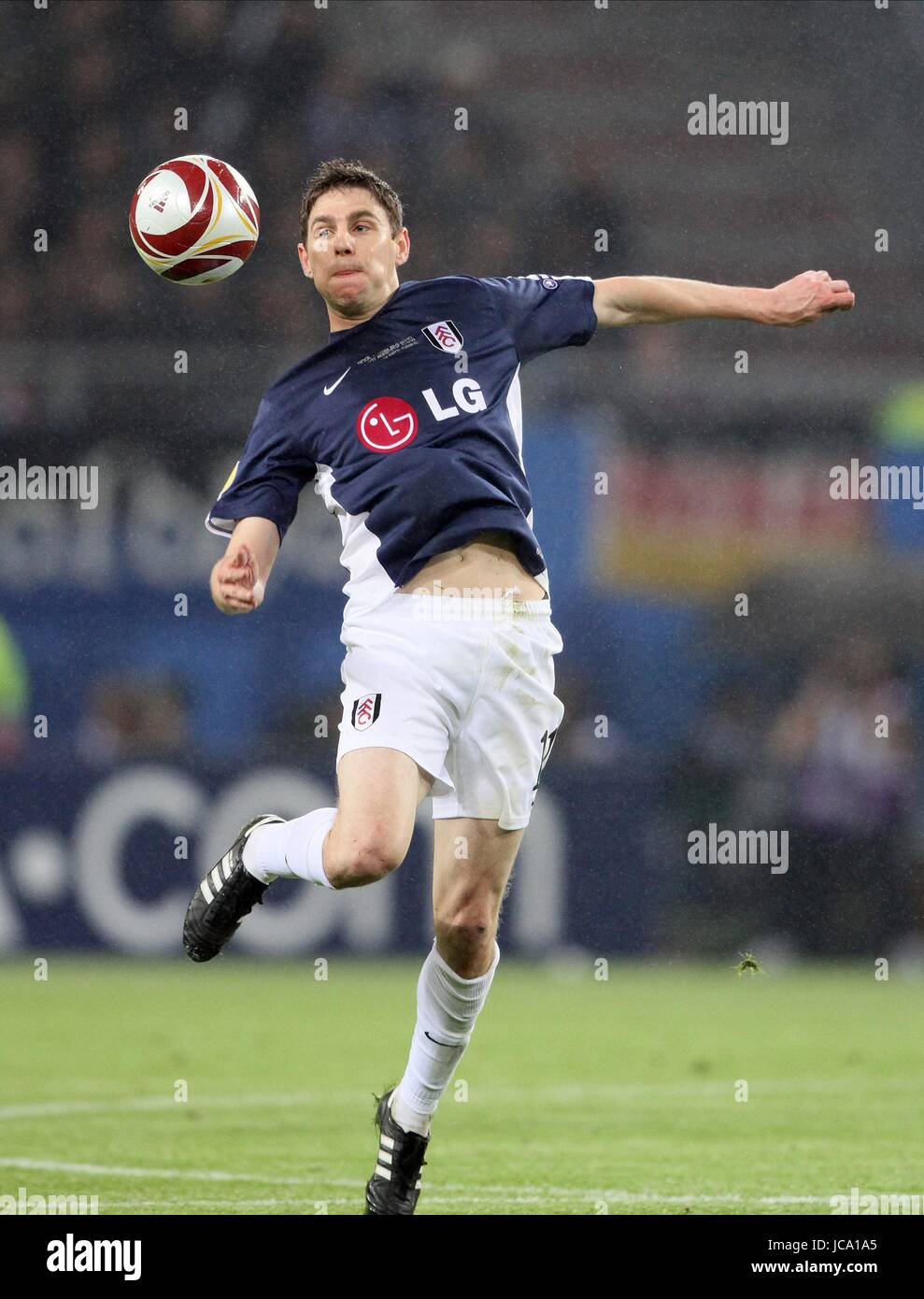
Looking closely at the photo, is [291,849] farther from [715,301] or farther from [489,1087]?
[489,1087]

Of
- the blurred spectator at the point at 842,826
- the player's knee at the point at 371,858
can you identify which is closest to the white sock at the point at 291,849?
the player's knee at the point at 371,858

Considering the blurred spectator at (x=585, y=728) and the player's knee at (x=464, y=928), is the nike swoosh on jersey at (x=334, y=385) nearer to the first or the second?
the player's knee at (x=464, y=928)

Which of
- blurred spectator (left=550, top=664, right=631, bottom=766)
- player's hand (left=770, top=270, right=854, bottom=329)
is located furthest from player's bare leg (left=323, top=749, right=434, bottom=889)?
blurred spectator (left=550, top=664, right=631, bottom=766)

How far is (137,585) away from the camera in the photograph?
10305mm

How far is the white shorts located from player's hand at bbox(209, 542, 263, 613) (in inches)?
13.3

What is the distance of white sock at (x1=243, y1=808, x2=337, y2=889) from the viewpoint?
172 inches

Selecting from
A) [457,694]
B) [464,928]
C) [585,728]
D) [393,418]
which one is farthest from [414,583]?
[585,728]

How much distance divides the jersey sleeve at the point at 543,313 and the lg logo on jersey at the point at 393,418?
1.13 ft

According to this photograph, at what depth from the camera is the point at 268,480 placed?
15.3 feet

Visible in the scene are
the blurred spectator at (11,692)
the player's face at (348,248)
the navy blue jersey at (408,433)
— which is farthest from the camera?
the blurred spectator at (11,692)

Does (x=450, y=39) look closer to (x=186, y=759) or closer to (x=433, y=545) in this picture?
(x=186, y=759)

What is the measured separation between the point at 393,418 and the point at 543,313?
1.91 feet

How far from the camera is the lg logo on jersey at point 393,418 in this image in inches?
179

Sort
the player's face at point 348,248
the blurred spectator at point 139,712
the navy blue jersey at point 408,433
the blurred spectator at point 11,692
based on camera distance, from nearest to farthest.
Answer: the navy blue jersey at point 408,433 < the player's face at point 348,248 < the blurred spectator at point 11,692 < the blurred spectator at point 139,712
